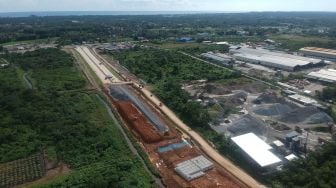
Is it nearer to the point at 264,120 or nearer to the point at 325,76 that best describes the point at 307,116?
the point at 264,120

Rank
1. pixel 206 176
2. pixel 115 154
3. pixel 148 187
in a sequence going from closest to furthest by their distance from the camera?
pixel 148 187
pixel 206 176
pixel 115 154

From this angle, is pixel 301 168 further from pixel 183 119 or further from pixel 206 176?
pixel 183 119

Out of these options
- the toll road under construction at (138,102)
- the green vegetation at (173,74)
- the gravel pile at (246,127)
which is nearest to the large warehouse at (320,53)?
the green vegetation at (173,74)

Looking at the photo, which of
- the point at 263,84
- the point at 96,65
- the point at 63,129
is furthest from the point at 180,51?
the point at 63,129

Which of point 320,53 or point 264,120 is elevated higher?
point 320,53

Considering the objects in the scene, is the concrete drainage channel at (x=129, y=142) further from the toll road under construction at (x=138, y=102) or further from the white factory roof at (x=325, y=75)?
the white factory roof at (x=325, y=75)

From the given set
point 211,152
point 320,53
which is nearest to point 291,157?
point 211,152

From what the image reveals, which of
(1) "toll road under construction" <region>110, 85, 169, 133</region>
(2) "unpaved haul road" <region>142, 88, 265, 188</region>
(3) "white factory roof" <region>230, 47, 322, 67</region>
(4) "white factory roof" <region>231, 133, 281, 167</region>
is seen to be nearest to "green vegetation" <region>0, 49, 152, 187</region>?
(1) "toll road under construction" <region>110, 85, 169, 133</region>
